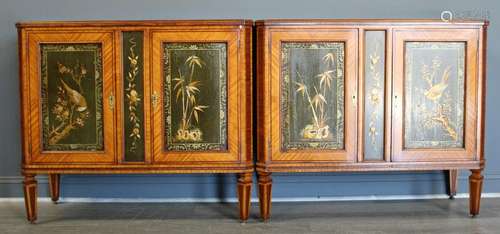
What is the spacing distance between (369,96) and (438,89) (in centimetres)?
36

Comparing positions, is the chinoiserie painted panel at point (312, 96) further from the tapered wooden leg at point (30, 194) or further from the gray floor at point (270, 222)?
the tapered wooden leg at point (30, 194)

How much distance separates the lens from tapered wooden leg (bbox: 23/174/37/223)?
9.05 ft

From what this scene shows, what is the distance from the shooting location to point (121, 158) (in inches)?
107

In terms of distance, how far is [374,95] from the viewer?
275 centimetres

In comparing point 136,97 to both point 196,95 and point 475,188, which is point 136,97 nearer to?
point 196,95

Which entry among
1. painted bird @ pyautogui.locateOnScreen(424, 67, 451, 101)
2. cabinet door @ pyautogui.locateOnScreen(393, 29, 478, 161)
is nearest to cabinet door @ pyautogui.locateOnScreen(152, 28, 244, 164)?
cabinet door @ pyautogui.locateOnScreen(393, 29, 478, 161)

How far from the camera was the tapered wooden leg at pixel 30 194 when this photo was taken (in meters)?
2.76

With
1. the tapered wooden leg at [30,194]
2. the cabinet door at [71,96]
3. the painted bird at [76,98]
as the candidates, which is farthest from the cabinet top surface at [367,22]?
the tapered wooden leg at [30,194]

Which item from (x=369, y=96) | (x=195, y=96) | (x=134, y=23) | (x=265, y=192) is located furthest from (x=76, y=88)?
(x=369, y=96)

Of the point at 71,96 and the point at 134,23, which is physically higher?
the point at 134,23

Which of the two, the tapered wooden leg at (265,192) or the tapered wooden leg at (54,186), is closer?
the tapered wooden leg at (265,192)

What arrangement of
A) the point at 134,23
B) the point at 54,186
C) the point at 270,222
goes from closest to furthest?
the point at 134,23 < the point at 270,222 < the point at 54,186

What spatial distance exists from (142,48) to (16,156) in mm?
1264

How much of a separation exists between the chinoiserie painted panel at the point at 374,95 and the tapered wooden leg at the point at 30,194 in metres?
1.77
